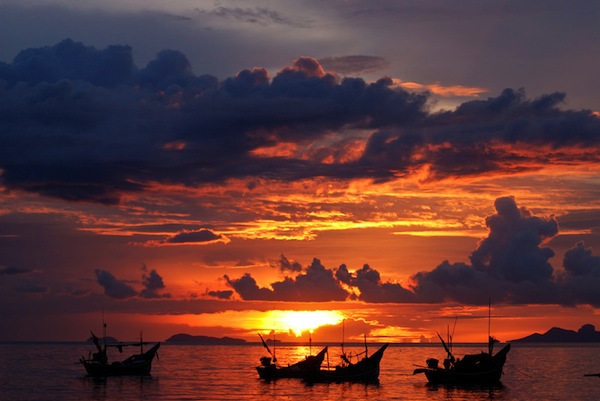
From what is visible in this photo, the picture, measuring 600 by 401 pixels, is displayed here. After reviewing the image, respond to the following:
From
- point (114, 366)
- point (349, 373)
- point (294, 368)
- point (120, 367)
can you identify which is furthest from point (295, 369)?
point (114, 366)

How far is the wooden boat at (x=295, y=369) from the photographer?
12850 centimetres

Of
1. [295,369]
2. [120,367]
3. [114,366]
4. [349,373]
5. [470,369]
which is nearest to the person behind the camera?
[470,369]

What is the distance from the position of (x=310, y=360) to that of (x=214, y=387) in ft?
54.0

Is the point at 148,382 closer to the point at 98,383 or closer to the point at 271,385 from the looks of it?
the point at 98,383

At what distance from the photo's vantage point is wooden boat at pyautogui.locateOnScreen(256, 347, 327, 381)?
128 metres

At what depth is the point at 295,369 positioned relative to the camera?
132625 mm

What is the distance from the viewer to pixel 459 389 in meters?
126

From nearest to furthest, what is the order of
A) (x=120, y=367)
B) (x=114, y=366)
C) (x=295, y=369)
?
(x=295, y=369) → (x=114, y=366) → (x=120, y=367)

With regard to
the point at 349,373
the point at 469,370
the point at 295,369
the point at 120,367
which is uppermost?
the point at 120,367

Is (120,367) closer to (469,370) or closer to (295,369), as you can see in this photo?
(295,369)

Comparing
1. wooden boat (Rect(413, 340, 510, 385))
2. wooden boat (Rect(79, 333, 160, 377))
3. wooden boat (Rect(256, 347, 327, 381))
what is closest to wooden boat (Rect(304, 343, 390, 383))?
wooden boat (Rect(256, 347, 327, 381))

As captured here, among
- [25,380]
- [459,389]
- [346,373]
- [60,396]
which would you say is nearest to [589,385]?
[459,389]

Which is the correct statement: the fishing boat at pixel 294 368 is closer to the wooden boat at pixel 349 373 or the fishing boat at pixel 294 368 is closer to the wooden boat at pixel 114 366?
the wooden boat at pixel 349 373

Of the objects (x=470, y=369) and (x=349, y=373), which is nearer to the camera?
(x=470, y=369)
